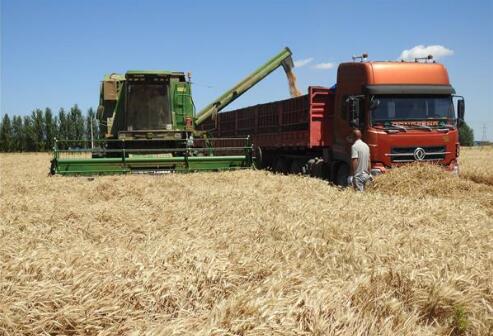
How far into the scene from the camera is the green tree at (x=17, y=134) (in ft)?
281

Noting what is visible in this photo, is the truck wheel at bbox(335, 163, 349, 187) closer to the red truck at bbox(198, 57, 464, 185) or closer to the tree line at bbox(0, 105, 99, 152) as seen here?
the red truck at bbox(198, 57, 464, 185)

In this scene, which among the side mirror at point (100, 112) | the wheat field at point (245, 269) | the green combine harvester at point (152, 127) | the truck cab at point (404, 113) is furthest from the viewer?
the side mirror at point (100, 112)

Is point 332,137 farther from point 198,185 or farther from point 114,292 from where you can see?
point 114,292

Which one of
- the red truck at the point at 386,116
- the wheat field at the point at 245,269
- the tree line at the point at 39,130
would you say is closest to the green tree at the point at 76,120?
the tree line at the point at 39,130

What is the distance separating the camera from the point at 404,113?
11.9 meters

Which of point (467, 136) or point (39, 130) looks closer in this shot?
point (39, 130)

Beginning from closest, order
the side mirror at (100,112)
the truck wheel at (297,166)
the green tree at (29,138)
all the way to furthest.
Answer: the side mirror at (100,112) < the truck wheel at (297,166) < the green tree at (29,138)

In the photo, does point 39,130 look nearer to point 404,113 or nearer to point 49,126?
point 49,126

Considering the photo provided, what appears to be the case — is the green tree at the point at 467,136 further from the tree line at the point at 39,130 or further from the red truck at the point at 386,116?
the red truck at the point at 386,116

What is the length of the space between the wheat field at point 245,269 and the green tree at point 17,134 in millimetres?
85004

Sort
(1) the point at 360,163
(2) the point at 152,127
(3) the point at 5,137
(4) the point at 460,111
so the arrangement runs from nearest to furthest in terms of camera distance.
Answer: (1) the point at 360,163, (4) the point at 460,111, (2) the point at 152,127, (3) the point at 5,137

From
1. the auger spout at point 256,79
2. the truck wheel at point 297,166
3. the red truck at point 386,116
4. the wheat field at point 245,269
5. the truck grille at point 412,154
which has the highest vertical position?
the auger spout at point 256,79

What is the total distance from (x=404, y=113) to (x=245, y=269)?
29.6 feet

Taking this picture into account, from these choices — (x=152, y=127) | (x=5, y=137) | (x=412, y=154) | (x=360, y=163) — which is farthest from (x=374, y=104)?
(x=5, y=137)
